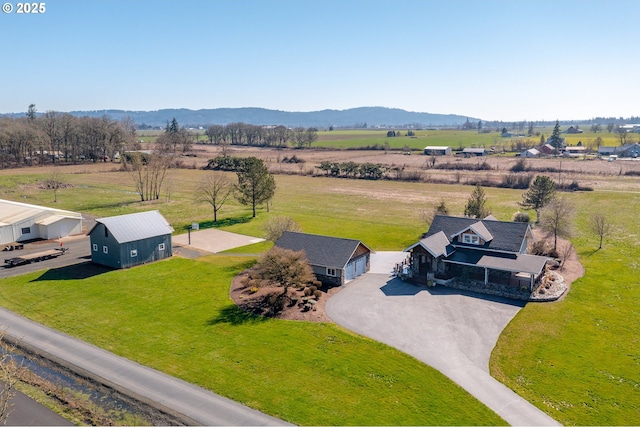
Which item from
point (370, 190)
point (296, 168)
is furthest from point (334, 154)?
point (370, 190)

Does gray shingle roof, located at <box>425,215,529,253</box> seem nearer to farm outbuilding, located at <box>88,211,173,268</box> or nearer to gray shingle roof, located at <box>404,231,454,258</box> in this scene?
gray shingle roof, located at <box>404,231,454,258</box>

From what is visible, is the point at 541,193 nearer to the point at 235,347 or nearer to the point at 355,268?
the point at 355,268

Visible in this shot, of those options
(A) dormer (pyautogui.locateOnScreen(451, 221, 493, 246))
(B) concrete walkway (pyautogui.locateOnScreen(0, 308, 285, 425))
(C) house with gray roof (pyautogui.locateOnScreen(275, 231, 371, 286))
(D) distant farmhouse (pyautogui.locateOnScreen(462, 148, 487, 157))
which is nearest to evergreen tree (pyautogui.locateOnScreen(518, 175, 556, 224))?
(A) dormer (pyautogui.locateOnScreen(451, 221, 493, 246))

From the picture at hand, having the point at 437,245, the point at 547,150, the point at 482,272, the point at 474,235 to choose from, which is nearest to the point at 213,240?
the point at 437,245

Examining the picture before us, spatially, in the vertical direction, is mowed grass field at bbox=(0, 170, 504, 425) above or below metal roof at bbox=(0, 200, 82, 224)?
below

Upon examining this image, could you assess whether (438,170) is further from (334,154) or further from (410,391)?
(410,391)
